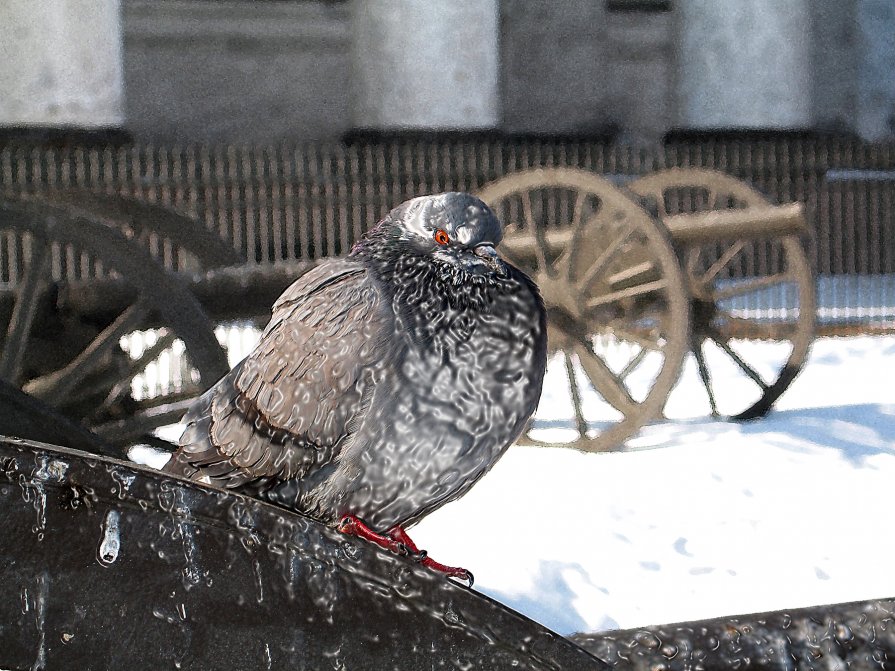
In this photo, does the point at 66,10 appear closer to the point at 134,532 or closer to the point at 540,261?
the point at 540,261

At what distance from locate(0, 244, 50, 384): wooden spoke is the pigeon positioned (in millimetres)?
2378

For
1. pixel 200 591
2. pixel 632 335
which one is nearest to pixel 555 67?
pixel 632 335

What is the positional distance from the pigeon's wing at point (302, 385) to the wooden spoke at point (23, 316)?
2.29m

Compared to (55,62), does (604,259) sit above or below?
below

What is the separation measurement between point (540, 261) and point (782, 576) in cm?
264

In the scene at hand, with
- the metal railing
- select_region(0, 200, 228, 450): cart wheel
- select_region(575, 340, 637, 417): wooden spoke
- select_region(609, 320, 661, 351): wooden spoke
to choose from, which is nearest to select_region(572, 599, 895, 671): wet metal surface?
select_region(0, 200, 228, 450): cart wheel

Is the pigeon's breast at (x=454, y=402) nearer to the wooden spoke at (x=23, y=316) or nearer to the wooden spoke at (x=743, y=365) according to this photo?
the wooden spoke at (x=23, y=316)

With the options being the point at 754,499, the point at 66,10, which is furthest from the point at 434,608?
the point at 66,10

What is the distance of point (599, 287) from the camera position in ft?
21.1

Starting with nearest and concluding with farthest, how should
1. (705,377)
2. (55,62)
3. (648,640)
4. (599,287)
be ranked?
(648,640), (599,287), (705,377), (55,62)

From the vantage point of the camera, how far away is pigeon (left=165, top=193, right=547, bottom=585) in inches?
65.7

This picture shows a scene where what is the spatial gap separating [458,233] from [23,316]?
9.09ft

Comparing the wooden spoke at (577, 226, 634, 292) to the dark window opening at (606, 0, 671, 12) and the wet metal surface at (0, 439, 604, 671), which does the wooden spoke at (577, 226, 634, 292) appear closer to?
the wet metal surface at (0, 439, 604, 671)

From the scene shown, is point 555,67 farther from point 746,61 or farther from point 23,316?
point 23,316
